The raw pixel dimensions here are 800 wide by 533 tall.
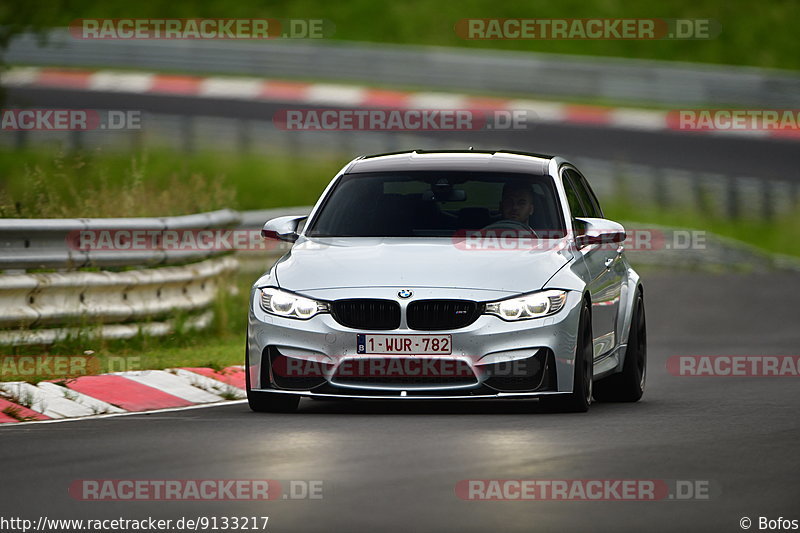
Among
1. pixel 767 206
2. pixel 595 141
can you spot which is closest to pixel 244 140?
pixel 595 141

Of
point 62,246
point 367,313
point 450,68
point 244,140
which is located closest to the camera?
point 367,313

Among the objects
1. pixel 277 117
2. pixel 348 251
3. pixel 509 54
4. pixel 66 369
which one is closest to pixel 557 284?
pixel 348 251

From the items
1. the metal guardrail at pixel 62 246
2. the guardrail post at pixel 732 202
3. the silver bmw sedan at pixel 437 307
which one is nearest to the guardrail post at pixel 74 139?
the guardrail post at pixel 732 202

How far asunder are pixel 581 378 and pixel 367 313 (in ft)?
4.42

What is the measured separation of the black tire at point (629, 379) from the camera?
12203 mm

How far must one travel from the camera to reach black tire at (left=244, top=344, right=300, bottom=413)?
10.8m

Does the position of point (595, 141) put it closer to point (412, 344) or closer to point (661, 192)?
point (661, 192)

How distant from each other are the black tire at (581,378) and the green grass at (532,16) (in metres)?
35.1

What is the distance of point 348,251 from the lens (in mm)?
10945

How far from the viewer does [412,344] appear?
→ 33.8 ft

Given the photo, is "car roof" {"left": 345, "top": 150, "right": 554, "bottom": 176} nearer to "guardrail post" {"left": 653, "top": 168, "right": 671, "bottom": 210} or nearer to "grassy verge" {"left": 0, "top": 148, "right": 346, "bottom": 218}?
"grassy verge" {"left": 0, "top": 148, "right": 346, "bottom": 218}

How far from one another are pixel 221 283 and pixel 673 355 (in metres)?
4.32

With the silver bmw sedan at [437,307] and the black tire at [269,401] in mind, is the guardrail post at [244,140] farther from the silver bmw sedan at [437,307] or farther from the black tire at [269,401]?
the black tire at [269,401]

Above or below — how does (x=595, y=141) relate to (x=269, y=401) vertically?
below
